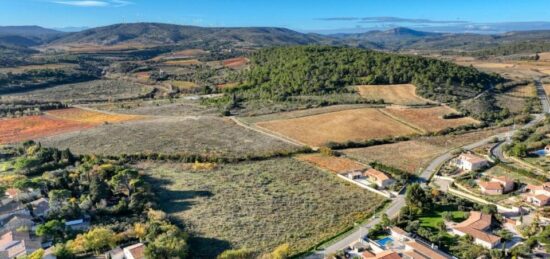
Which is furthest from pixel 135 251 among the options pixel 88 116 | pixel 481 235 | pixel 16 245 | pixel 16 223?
pixel 88 116

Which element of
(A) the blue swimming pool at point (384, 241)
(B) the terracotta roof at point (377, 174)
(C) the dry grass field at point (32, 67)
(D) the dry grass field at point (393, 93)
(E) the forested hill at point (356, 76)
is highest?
(C) the dry grass field at point (32, 67)

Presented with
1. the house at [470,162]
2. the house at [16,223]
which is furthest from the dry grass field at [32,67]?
the house at [470,162]

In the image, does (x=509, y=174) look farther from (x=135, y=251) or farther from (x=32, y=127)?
(x=32, y=127)

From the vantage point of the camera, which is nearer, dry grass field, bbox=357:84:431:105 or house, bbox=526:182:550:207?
house, bbox=526:182:550:207

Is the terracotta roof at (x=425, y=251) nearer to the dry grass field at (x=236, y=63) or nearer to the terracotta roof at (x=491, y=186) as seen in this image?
the terracotta roof at (x=491, y=186)

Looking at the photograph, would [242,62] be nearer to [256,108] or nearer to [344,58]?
[344,58]

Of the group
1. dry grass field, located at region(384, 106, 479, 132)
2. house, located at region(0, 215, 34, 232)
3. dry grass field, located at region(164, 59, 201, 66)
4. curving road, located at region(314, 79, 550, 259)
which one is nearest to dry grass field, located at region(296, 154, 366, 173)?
curving road, located at region(314, 79, 550, 259)

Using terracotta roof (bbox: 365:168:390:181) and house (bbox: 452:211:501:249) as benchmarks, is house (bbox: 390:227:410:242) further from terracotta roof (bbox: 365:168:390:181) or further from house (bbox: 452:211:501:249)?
terracotta roof (bbox: 365:168:390:181)
